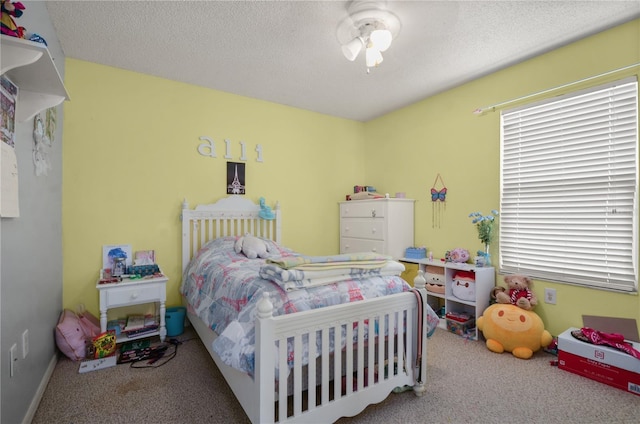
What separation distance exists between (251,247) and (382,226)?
→ 1.53 m

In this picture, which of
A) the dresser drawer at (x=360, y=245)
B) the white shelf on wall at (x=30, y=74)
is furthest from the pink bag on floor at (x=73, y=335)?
the dresser drawer at (x=360, y=245)

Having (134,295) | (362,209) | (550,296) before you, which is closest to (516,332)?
(550,296)

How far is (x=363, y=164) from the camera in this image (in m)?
4.47

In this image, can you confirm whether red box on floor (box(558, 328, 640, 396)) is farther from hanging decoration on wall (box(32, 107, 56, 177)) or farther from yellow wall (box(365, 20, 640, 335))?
hanging decoration on wall (box(32, 107, 56, 177))

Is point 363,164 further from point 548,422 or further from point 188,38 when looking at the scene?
point 548,422

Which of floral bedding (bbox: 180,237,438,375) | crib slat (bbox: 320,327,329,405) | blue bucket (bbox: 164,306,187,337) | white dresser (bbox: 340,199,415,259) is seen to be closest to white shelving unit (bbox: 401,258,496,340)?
white dresser (bbox: 340,199,415,259)

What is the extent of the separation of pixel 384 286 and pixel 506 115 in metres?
2.12

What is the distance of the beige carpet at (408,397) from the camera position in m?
1.70

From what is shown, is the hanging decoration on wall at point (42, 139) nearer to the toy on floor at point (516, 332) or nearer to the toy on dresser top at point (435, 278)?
the toy on dresser top at point (435, 278)

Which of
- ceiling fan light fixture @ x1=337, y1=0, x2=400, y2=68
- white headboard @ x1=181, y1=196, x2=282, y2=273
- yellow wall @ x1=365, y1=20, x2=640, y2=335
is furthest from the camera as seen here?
white headboard @ x1=181, y1=196, x2=282, y2=273

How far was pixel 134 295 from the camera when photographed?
252 centimetres

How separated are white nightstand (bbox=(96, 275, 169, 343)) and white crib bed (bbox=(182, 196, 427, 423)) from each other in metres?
0.64

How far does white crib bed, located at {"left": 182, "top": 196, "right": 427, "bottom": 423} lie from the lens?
1.34 m

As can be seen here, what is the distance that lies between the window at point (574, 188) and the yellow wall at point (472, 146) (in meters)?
0.10
